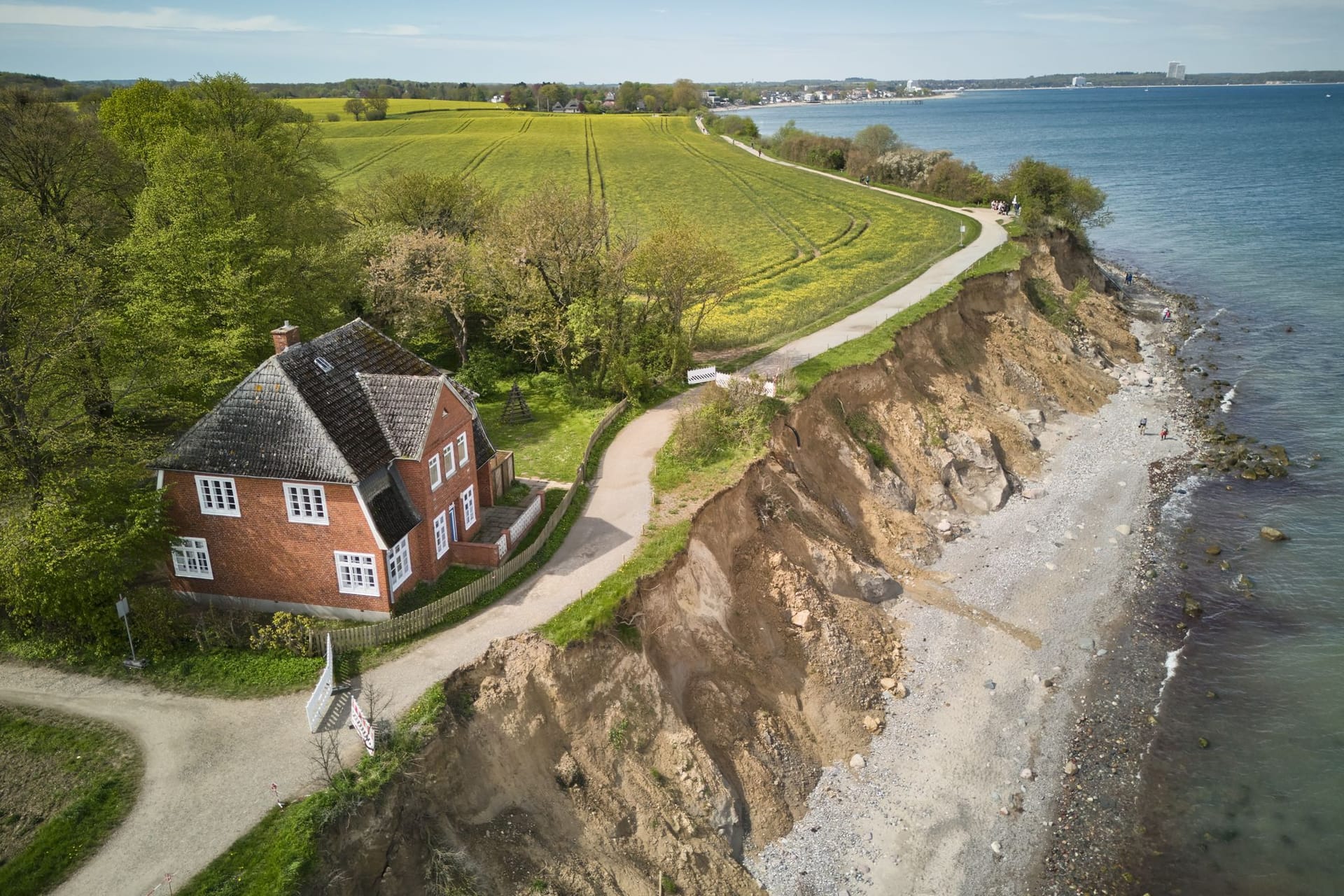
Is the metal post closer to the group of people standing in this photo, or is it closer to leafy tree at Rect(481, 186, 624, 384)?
leafy tree at Rect(481, 186, 624, 384)

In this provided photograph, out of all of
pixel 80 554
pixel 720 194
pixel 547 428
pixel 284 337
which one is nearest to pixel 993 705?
pixel 547 428

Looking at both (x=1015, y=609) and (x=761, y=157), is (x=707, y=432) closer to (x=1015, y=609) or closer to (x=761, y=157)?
(x=1015, y=609)

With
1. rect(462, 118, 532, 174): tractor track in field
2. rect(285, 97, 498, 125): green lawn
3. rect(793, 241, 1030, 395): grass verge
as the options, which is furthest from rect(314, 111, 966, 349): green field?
rect(285, 97, 498, 125): green lawn

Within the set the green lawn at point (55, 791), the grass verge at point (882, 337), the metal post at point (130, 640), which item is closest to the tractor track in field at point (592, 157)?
the grass verge at point (882, 337)

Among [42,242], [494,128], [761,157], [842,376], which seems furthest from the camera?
[494,128]

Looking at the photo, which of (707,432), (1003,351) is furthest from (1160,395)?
(707,432)
